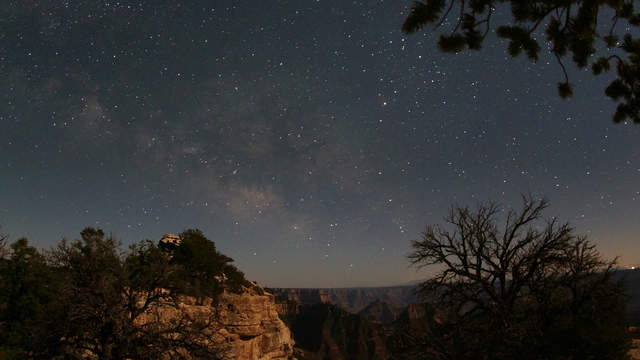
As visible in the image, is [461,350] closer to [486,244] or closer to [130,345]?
[486,244]

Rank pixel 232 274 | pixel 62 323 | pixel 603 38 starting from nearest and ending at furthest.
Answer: pixel 603 38, pixel 62 323, pixel 232 274

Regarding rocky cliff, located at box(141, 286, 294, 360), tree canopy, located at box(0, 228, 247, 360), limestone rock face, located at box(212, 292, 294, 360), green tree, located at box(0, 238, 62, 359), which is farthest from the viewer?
limestone rock face, located at box(212, 292, 294, 360)

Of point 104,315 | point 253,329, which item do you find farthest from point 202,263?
point 104,315

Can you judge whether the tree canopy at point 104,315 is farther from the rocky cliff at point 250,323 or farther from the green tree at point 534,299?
the rocky cliff at point 250,323

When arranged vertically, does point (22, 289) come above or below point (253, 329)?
above

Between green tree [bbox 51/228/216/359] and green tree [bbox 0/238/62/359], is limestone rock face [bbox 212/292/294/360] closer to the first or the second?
green tree [bbox 0/238/62/359]

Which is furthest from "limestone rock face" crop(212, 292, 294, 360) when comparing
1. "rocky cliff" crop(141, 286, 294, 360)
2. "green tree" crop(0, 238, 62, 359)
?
"green tree" crop(0, 238, 62, 359)

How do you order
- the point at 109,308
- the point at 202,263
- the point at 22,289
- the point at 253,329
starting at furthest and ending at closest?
the point at 253,329 → the point at 202,263 → the point at 22,289 → the point at 109,308

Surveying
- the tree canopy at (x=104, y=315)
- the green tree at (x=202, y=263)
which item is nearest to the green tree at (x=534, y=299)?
the tree canopy at (x=104, y=315)

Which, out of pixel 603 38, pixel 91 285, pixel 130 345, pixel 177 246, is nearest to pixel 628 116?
pixel 603 38

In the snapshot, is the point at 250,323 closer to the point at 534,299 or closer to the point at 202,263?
the point at 202,263

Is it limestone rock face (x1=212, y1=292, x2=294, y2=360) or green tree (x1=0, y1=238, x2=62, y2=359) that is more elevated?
green tree (x1=0, y1=238, x2=62, y2=359)

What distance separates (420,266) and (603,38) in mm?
10958

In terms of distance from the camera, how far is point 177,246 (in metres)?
35.7
